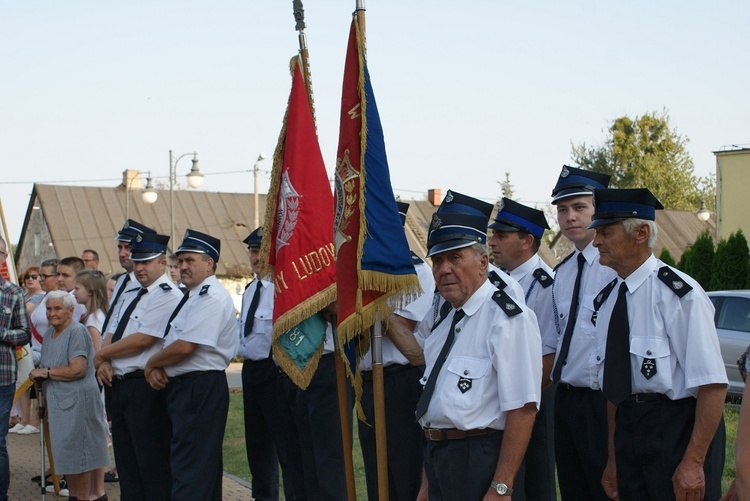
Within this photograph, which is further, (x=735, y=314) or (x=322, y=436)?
(x=735, y=314)

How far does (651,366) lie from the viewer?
439 centimetres

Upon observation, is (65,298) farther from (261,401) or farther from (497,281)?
(497,281)

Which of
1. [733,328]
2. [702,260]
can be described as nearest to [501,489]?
[733,328]

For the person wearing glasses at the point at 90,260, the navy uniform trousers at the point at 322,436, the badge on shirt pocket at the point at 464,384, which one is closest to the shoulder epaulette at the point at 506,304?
the badge on shirt pocket at the point at 464,384

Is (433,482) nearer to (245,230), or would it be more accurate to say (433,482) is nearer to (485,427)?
(485,427)

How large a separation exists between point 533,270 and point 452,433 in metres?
1.99

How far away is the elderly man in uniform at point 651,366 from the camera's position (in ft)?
13.9

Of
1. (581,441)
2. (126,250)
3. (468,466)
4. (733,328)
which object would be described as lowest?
(733,328)

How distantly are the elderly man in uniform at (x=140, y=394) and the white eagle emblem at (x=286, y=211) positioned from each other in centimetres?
160

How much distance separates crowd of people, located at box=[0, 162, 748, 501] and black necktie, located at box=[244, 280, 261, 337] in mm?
19

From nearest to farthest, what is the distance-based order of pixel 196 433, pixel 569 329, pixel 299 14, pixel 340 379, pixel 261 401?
1. pixel 569 329
2. pixel 340 379
3. pixel 299 14
4. pixel 196 433
5. pixel 261 401

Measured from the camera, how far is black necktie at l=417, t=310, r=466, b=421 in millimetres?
4406

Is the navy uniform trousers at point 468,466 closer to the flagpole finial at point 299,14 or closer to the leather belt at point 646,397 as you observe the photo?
the leather belt at point 646,397

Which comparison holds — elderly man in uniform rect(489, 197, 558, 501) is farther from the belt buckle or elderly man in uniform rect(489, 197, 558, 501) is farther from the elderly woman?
the elderly woman
